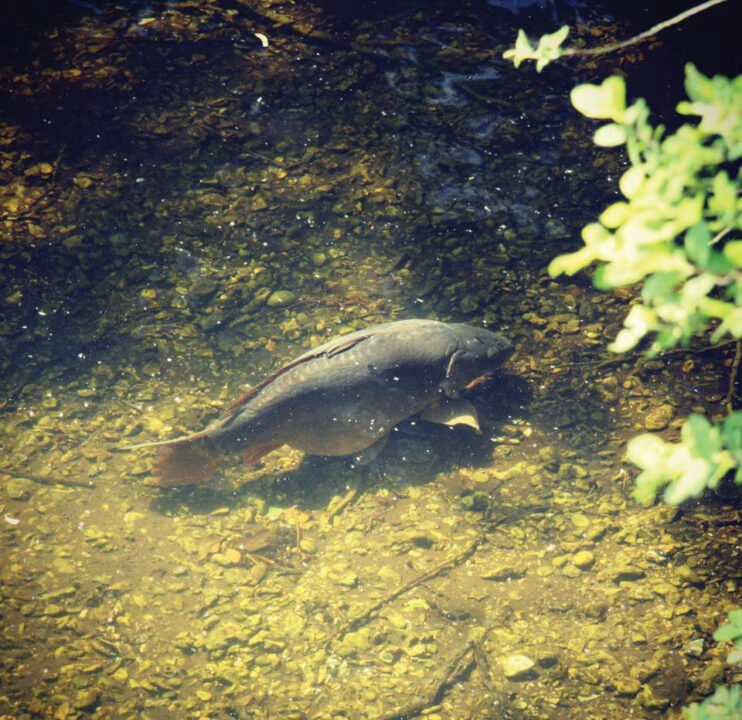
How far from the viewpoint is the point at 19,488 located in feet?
14.6

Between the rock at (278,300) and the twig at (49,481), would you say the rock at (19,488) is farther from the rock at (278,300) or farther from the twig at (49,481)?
the rock at (278,300)

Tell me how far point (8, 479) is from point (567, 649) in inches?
188

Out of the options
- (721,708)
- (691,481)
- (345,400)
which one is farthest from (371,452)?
(691,481)

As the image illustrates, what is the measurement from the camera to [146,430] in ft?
15.7

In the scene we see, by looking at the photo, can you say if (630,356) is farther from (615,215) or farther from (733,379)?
(615,215)

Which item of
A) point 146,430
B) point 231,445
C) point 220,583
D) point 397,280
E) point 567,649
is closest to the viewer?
point 567,649

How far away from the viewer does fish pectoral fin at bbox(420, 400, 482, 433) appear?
4.44 meters

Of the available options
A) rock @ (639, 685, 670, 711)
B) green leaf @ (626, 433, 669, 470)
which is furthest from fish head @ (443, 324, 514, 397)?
green leaf @ (626, 433, 669, 470)

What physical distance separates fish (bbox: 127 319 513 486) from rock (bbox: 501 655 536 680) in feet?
5.69

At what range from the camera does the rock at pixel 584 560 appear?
12.4ft

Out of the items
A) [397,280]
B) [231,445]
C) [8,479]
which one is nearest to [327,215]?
[397,280]

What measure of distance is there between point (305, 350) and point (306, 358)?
535mm

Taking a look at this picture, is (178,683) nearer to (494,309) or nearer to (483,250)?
(494,309)

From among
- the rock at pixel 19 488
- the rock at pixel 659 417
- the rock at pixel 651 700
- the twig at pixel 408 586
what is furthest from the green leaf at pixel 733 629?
the rock at pixel 19 488
